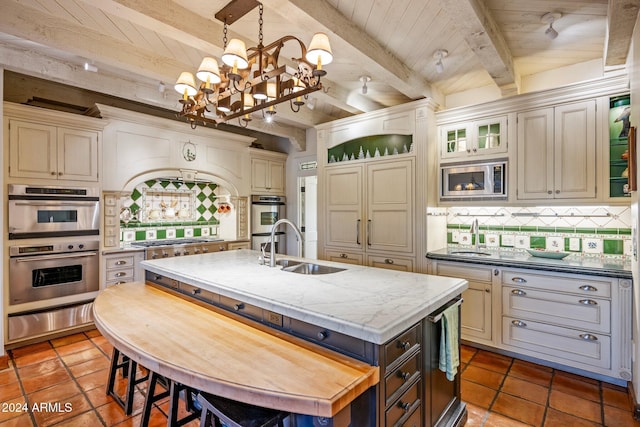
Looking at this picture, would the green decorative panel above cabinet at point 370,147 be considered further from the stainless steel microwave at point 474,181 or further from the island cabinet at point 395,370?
the island cabinet at point 395,370

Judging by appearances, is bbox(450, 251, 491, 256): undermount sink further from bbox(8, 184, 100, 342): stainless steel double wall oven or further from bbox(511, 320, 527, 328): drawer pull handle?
bbox(8, 184, 100, 342): stainless steel double wall oven

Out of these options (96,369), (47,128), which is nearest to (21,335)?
(96,369)

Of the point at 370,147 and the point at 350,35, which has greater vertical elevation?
the point at 350,35

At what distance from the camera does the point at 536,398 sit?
234cm

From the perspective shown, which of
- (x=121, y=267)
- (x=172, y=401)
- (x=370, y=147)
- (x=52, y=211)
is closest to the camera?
(x=172, y=401)

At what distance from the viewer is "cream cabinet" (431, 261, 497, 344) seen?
302 cm

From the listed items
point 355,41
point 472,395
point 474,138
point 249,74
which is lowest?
point 472,395

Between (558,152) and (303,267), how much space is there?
8.46 feet

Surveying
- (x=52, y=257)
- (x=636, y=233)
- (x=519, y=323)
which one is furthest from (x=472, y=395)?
(x=52, y=257)

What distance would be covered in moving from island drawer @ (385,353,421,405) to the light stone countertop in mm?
223

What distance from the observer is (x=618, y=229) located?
9.44 ft

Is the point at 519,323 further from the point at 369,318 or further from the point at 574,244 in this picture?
the point at 369,318

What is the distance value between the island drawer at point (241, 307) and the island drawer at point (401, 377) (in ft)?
2.48

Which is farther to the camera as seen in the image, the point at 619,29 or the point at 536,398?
the point at 536,398
